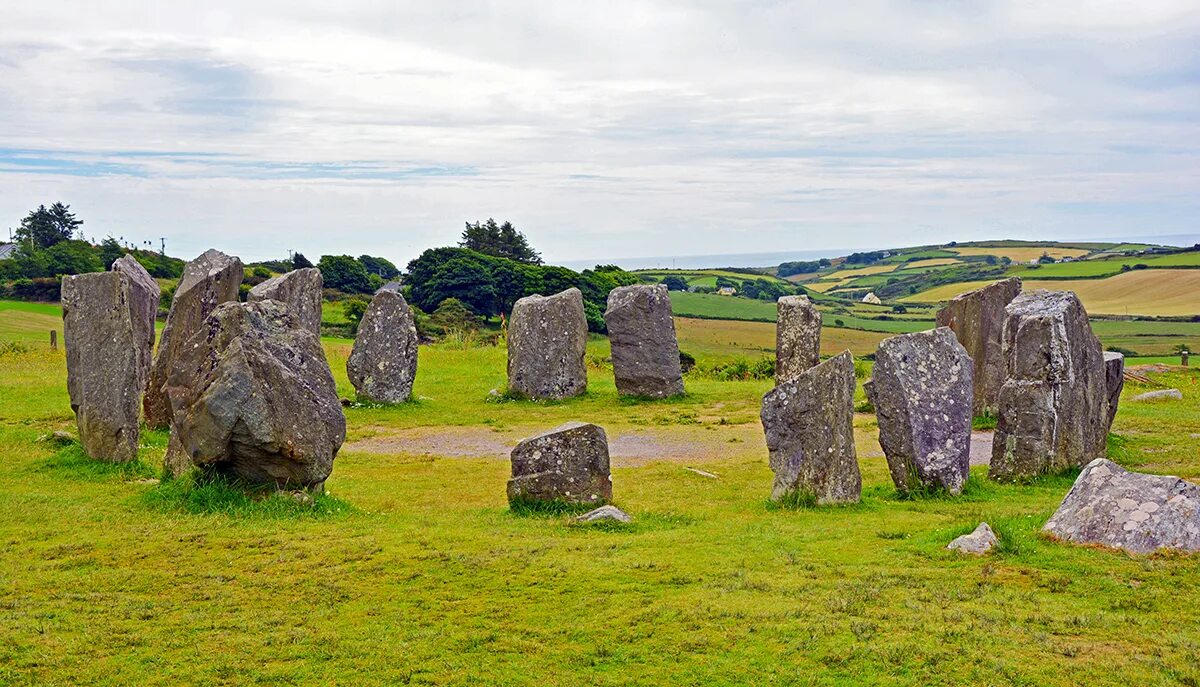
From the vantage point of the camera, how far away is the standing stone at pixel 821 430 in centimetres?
1424

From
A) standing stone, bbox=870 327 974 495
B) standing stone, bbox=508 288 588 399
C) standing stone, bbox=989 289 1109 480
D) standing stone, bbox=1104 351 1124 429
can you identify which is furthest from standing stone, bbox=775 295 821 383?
standing stone, bbox=870 327 974 495

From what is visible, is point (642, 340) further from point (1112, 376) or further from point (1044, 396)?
point (1044, 396)

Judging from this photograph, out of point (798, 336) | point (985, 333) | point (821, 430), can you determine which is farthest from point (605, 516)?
point (798, 336)

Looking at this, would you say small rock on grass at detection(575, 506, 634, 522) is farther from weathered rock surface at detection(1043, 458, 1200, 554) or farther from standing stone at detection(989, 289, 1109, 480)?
standing stone at detection(989, 289, 1109, 480)

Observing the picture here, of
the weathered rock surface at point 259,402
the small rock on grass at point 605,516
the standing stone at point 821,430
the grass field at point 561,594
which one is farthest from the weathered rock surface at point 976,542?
the weathered rock surface at point 259,402

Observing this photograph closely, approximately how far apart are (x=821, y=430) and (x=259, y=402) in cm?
726

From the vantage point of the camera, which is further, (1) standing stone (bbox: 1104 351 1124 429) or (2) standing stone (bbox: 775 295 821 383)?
(2) standing stone (bbox: 775 295 821 383)

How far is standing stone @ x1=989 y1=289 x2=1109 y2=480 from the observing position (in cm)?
1606

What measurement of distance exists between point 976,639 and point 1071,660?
724mm

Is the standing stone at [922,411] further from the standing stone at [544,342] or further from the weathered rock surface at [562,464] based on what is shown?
the standing stone at [544,342]

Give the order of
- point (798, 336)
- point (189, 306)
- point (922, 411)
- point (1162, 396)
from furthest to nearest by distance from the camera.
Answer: point (1162, 396), point (798, 336), point (189, 306), point (922, 411)

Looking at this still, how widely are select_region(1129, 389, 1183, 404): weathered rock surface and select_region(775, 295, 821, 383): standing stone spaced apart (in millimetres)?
8282

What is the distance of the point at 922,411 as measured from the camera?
14922mm

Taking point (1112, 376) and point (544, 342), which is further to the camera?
point (544, 342)
